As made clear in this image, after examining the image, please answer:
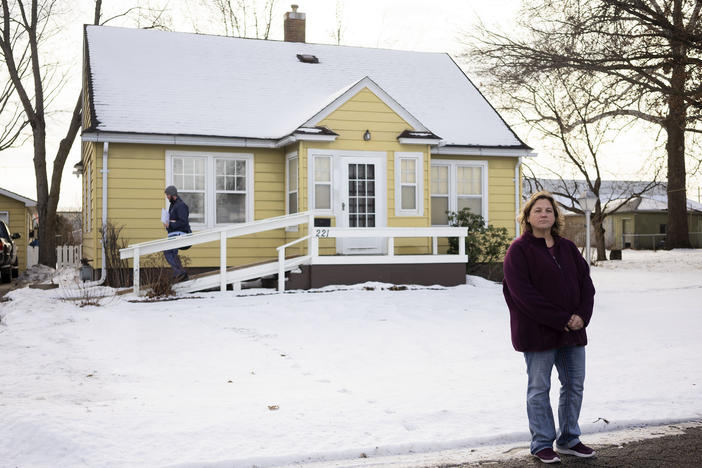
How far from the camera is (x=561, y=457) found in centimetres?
501

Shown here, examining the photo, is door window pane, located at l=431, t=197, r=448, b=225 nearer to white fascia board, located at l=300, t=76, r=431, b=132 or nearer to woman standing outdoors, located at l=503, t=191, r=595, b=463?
white fascia board, located at l=300, t=76, r=431, b=132

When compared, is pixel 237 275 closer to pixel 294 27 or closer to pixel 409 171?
pixel 409 171

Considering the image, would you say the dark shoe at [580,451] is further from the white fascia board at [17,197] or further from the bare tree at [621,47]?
the white fascia board at [17,197]

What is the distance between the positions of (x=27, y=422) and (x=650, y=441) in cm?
456

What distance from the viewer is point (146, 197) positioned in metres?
16.0

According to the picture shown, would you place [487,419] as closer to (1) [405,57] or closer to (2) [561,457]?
(2) [561,457]

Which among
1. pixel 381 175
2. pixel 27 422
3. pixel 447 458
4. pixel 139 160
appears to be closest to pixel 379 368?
pixel 447 458

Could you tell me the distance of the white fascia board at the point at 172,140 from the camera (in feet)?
50.4

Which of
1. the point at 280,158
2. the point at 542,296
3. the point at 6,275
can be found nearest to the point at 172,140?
the point at 280,158

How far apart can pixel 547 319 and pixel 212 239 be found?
9.88 m

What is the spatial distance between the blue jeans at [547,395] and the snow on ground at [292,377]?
51cm

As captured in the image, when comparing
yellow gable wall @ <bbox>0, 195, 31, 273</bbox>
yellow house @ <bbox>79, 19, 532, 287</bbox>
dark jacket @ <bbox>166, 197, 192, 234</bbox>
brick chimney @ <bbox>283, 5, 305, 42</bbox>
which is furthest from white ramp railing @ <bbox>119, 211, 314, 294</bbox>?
yellow gable wall @ <bbox>0, 195, 31, 273</bbox>

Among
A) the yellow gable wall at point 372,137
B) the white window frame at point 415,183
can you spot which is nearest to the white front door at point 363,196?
the yellow gable wall at point 372,137

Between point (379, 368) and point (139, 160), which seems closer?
point (379, 368)
